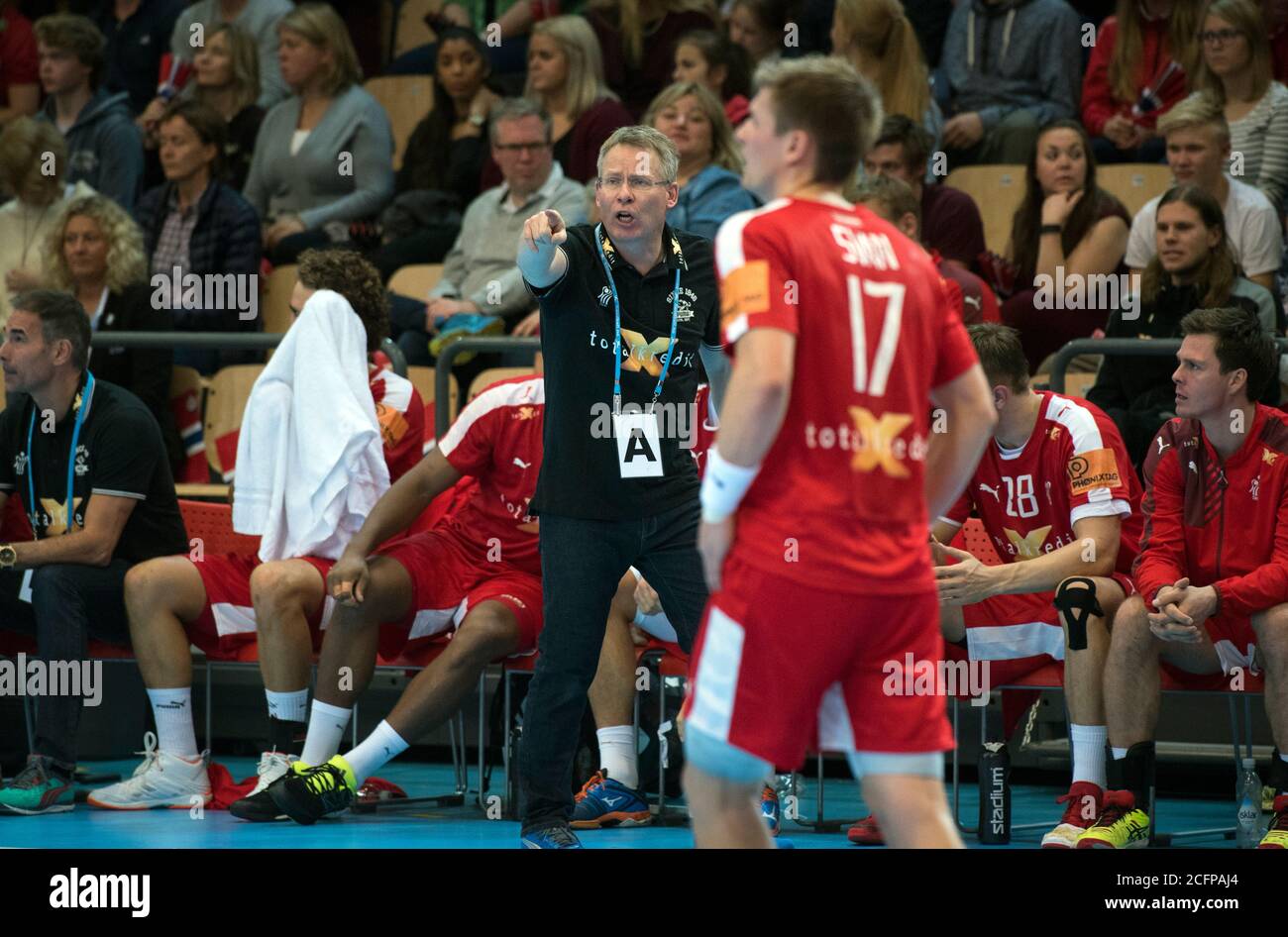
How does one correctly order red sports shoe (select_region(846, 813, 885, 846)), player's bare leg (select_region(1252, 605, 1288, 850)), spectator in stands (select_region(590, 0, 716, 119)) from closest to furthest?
player's bare leg (select_region(1252, 605, 1288, 850)), red sports shoe (select_region(846, 813, 885, 846)), spectator in stands (select_region(590, 0, 716, 119))

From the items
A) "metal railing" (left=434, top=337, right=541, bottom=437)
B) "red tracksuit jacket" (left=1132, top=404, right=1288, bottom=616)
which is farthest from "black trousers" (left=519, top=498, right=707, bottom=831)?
"metal railing" (left=434, top=337, right=541, bottom=437)

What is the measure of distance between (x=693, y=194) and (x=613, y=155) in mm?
2921

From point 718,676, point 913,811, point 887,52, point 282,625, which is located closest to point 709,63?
point 887,52

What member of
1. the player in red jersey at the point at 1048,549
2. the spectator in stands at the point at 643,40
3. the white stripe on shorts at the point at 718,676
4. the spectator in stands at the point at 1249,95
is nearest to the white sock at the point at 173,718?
the player in red jersey at the point at 1048,549

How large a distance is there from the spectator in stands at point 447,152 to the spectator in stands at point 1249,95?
11.7 feet

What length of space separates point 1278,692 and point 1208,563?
1.70 ft

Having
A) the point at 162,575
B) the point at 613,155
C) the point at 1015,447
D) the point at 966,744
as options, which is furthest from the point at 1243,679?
the point at 162,575

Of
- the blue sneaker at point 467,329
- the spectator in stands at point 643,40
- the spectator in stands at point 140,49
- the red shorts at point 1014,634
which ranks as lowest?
the red shorts at point 1014,634

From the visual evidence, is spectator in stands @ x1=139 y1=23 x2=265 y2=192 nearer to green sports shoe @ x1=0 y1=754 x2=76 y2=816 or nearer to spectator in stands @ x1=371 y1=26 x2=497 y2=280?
spectator in stands @ x1=371 y1=26 x2=497 y2=280

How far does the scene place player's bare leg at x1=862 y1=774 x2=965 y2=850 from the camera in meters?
3.16

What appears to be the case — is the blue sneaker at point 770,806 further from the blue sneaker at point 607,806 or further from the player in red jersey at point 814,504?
the player in red jersey at point 814,504

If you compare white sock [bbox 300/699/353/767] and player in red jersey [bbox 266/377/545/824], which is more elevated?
player in red jersey [bbox 266/377/545/824]

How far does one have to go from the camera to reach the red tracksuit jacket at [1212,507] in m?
5.50

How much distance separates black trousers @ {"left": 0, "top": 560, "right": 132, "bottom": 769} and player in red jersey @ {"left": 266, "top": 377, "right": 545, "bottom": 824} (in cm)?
81
